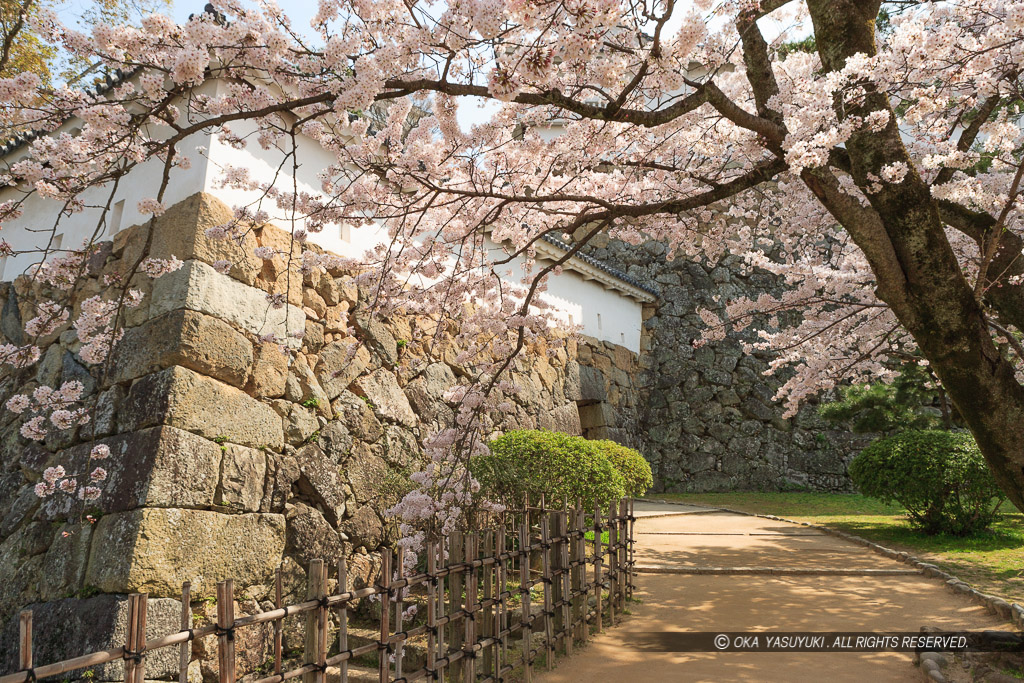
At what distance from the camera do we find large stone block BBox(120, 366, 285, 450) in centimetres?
463

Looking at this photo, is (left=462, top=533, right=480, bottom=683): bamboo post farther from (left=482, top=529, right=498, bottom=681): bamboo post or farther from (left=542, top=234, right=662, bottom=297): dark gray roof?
(left=542, top=234, right=662, bottom=297): dark gray roof

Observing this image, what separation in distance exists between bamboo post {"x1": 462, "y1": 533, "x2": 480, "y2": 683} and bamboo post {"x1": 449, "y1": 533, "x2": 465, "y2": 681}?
43mm

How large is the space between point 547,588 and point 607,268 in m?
8.22

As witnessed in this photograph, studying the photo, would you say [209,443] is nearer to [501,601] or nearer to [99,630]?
[99,630]

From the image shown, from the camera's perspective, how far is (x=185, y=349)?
4.78 meters

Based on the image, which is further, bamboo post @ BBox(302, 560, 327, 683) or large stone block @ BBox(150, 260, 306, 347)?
large stone block @ BBox(150, 260, 306, 347)

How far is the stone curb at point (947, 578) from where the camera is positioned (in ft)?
14.7

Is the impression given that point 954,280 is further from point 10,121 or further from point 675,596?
point 10,121

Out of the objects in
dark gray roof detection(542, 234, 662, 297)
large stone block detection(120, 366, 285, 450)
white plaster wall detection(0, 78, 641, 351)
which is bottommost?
large stone block detection(120, 366, 285, 450)

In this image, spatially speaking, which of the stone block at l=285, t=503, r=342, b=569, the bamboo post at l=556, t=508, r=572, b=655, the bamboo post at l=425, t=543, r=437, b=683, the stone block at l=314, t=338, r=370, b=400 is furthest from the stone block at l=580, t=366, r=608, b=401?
the bamboo post at l=425, t=543, r=437, b=683

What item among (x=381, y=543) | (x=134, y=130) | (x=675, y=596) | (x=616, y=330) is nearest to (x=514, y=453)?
(x=381, y=543)

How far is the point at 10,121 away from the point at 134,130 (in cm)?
66

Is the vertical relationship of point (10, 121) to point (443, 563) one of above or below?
above

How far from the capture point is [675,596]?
5.42 m
